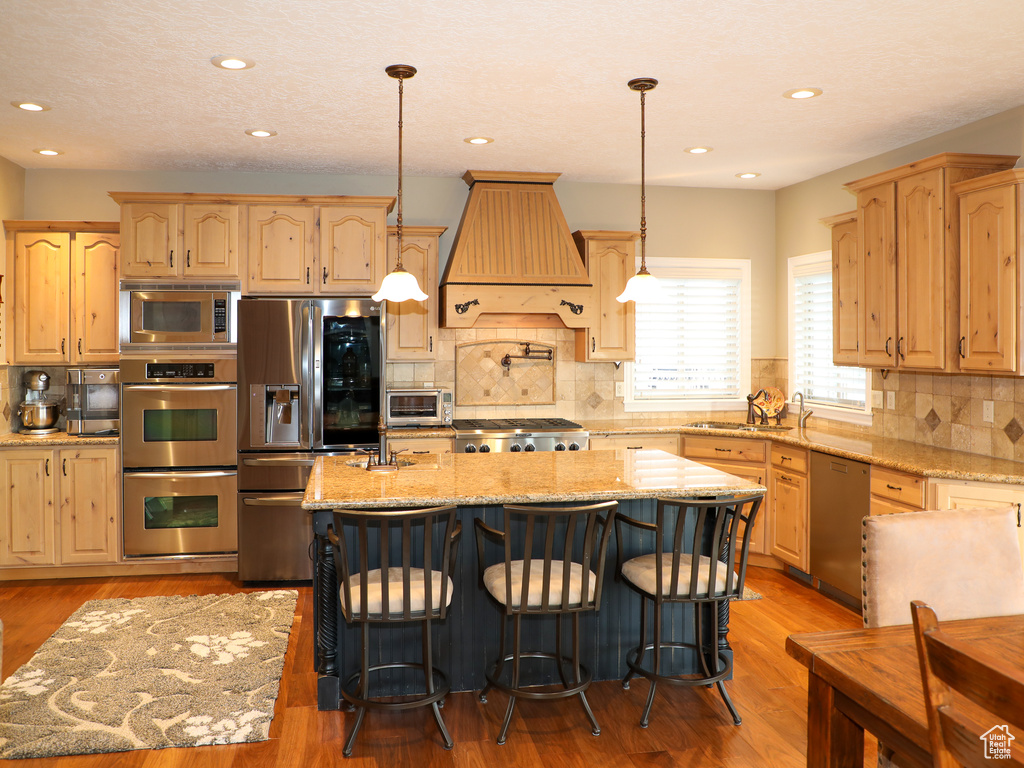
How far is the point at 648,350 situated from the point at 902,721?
184 inches

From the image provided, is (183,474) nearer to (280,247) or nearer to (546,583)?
(280,247)

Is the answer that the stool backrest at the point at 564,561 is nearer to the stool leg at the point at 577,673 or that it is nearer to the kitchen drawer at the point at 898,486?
the stool leg at the point at 577,673

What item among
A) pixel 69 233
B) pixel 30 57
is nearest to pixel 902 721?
pixel 30 57

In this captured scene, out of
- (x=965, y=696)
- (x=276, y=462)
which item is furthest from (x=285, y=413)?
(x=965, y=696)

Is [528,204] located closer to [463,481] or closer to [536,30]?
[536,30]

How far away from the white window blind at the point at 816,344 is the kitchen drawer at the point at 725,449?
2.42 feet

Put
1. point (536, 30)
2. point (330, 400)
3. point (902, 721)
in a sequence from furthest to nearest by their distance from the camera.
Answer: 1. point (330, 400)
2. point (536, 30)
3. point (902, 721)

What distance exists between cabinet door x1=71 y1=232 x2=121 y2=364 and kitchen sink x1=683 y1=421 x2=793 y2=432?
159 inches

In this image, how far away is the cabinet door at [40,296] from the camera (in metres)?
5.09

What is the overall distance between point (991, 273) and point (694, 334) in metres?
2.59

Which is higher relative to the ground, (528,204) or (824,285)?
(528,204)

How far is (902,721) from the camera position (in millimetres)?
1558

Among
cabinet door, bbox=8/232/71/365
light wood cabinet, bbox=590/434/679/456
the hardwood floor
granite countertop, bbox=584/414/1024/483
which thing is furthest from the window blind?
cabinet door, bbox=8/232/71/365

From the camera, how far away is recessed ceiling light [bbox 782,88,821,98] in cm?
371
